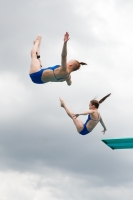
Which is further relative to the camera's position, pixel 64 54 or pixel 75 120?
pixel 75 120

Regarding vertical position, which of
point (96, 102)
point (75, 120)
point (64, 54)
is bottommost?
point (75, 120)

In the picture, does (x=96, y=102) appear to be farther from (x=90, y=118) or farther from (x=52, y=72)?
(x=52, y=72)

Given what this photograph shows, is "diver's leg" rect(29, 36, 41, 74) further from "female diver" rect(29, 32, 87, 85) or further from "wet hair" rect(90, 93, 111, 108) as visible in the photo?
"wet hair" rect(90, 93, 111, 108)

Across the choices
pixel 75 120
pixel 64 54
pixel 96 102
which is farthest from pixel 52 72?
pixel 75 120

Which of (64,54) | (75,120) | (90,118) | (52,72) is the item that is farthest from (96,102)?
(64,54)

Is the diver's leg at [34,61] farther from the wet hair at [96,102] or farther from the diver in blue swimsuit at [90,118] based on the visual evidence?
the wet hair at [96,102]

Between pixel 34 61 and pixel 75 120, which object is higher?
pixel 34 61

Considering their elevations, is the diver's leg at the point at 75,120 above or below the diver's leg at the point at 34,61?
below

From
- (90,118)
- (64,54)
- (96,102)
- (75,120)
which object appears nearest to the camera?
(64,54)

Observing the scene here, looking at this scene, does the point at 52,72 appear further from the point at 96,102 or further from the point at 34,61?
the point at 96,102

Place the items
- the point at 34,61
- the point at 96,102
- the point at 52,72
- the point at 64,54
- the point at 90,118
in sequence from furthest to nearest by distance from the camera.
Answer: the point at 90,118 → the point at 96,102 → the point at 34,61 → the point at 52,72 → the point at 64,54

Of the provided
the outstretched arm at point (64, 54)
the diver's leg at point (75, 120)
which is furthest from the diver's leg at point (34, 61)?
the diver's leg at point (75, 120)

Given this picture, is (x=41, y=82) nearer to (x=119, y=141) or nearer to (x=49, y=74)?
(x=49, y=74)

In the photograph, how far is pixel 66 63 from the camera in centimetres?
1720
